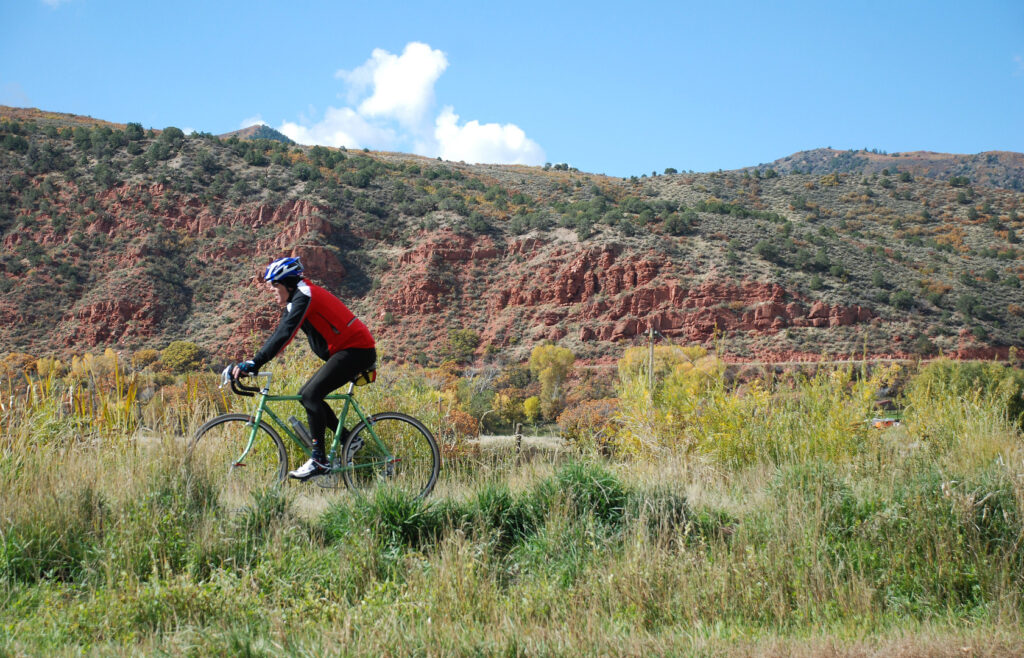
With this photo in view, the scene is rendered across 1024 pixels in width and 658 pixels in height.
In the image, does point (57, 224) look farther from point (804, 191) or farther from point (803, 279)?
point (804, 191)

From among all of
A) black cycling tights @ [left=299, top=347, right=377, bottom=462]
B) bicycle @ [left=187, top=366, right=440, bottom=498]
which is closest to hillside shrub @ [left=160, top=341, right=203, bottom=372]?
bicycle @ [left=187, top=366, right=440, bottom=498]

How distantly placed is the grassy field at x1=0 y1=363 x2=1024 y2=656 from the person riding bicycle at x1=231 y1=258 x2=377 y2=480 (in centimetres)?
53

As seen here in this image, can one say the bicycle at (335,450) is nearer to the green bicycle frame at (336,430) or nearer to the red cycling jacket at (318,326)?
the green bicycle frame at (336,430)

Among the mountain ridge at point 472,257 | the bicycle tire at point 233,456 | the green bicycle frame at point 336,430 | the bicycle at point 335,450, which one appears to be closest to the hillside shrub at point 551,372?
the mountain ridge at point 472,257

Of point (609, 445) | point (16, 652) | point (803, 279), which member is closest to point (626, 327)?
point (803, 279)

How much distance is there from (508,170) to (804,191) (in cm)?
2859

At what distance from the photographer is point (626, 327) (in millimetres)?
41688

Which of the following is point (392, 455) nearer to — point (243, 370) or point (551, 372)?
point (243, 370)

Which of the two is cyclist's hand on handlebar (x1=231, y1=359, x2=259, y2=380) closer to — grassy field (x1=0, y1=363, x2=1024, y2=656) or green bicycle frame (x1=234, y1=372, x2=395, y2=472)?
green bicycle frame (x1=234, y1=372, x2=395, y2=472)

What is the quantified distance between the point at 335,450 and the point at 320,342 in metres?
0.86

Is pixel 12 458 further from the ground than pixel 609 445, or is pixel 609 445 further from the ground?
pixel 12 458

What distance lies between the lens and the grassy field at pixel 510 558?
11.2 ft

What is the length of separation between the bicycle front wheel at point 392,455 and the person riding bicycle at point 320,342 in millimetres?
247

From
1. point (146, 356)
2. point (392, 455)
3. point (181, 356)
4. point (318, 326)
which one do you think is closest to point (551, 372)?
point (181, 356)
